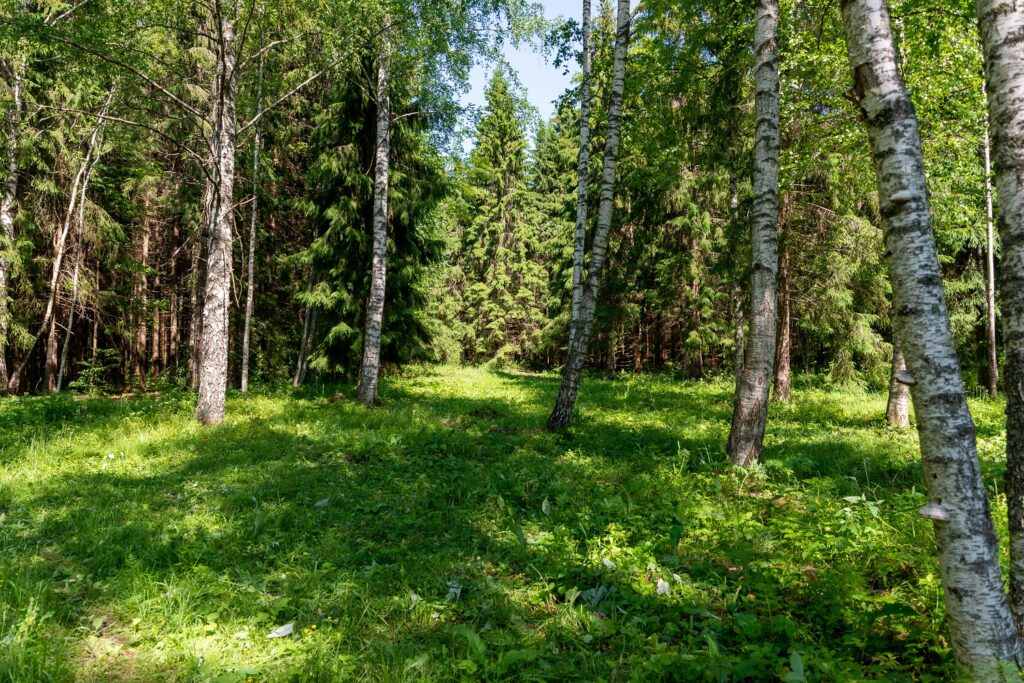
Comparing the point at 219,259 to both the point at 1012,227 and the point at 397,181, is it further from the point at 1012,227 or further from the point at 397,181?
the point at 1012,227

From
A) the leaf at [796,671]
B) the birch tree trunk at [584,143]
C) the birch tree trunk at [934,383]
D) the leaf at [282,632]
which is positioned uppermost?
the birch tree trunk at [584,143]

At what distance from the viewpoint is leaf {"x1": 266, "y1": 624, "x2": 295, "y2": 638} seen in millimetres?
3164

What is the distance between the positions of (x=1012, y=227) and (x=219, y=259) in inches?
438

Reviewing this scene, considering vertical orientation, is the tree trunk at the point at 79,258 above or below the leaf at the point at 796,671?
above

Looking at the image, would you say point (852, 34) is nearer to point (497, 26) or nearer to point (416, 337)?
point (497, 26)

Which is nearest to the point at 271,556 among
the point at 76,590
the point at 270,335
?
the point at 76,590

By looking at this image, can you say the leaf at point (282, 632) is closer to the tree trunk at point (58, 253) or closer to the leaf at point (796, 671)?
the leaf at point (796, 671)

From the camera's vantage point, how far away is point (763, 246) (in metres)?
6.27

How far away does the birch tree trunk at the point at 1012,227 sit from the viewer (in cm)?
240

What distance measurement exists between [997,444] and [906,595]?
21.3 feet

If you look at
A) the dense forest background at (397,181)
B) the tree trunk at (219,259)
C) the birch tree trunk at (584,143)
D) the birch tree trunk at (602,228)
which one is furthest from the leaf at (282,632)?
the dense forest background at (397,181)

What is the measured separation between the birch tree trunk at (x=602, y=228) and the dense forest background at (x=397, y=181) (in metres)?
1.78

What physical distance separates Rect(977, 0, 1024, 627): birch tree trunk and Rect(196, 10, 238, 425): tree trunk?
1072 centimetres

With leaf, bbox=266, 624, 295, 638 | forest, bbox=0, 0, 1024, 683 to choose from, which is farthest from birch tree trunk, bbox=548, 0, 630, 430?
leaf, bbox=266, 624, 295, 638
